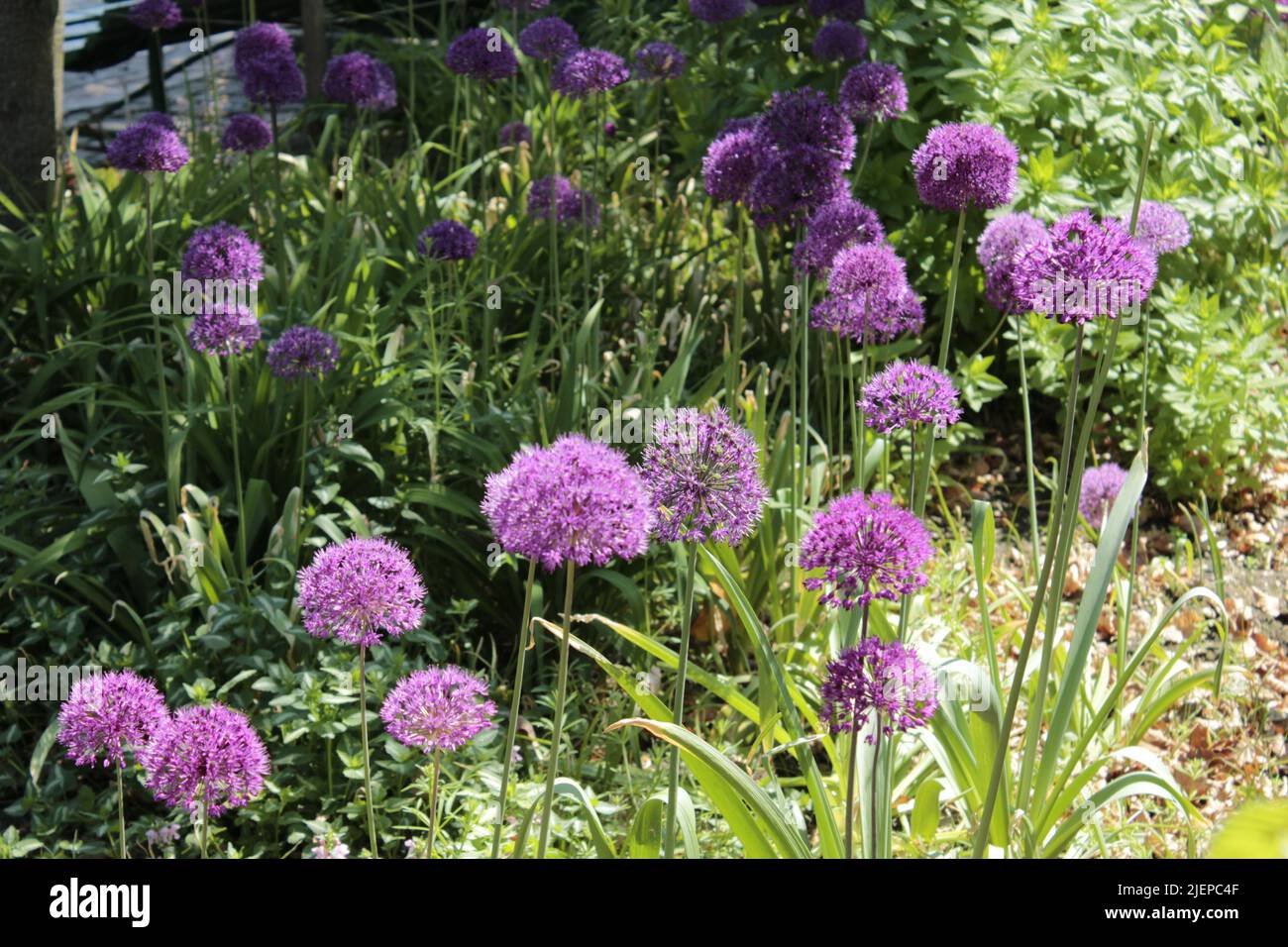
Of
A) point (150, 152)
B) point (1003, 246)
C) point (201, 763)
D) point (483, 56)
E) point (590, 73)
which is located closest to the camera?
point (201, 763)

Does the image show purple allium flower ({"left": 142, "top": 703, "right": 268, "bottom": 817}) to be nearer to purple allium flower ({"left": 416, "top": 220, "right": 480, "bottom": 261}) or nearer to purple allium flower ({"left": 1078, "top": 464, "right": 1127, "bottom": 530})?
purple allium flower ({"left": 416, "top": 220, "right": 480, "bottom": 261})

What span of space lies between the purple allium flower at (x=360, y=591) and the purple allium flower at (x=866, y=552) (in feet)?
2.11

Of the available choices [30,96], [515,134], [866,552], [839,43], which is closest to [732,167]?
[839,43]

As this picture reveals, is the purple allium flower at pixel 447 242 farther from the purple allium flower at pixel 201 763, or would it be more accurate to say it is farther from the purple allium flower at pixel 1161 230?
the purple allium flower at pixel 201 763

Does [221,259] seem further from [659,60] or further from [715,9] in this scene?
[715,9]

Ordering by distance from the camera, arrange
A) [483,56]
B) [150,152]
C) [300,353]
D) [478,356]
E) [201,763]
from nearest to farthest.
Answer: [201,763] < [300,353] < [150,152] < [483,56] < [478,356]

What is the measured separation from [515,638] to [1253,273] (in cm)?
310

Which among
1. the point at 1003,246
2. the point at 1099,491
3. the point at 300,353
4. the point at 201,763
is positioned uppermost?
the point at 1003,246

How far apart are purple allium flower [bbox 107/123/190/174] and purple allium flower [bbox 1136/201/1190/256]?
2547 millimetres

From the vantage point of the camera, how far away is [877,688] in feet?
5.95

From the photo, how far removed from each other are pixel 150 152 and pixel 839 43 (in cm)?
220

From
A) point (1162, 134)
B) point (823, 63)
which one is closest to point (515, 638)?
point (823, 63)

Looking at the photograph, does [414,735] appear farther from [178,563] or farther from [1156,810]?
[1156,810]

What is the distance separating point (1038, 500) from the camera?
15.3 ft
